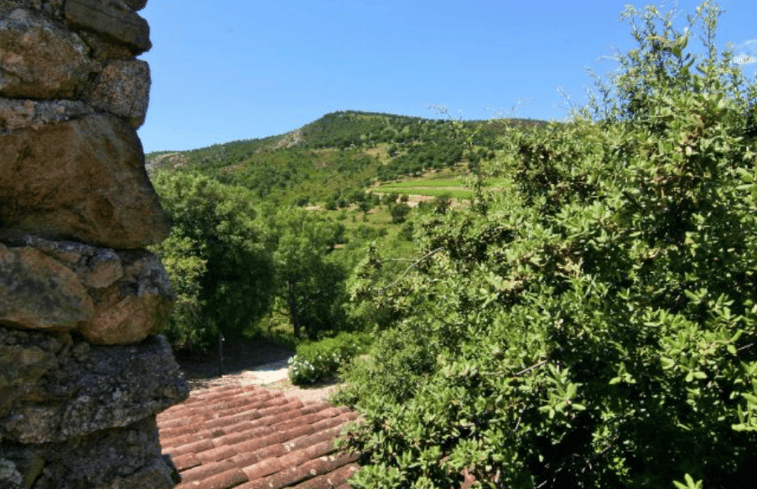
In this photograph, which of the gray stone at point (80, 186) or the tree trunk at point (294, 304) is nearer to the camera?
the gray stone at point (80, 186)

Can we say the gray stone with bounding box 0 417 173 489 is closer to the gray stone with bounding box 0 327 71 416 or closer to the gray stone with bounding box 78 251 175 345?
the gray stone with bounding box 0 327 71 416

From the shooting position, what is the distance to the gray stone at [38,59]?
1728 millimetres

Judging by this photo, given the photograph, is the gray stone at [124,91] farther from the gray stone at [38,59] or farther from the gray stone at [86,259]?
the gray stone at [86,259]

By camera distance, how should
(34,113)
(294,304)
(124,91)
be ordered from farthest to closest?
(294,304) < (124,91) < (34,113)

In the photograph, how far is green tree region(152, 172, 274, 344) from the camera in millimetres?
19953

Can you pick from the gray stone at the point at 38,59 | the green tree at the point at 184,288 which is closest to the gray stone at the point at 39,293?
the gray stone at the point at 38,59

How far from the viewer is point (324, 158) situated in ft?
234

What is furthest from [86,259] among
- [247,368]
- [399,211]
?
[399,211]

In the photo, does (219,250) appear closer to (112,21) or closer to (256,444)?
(256,444)

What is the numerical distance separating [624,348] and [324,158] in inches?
2747

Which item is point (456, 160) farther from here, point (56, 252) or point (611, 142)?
point (56, 252)

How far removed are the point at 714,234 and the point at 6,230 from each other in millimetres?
3143

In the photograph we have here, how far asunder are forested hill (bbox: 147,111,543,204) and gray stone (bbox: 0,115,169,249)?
43.9 metres

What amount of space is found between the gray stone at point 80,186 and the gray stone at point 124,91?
0.19 feet
